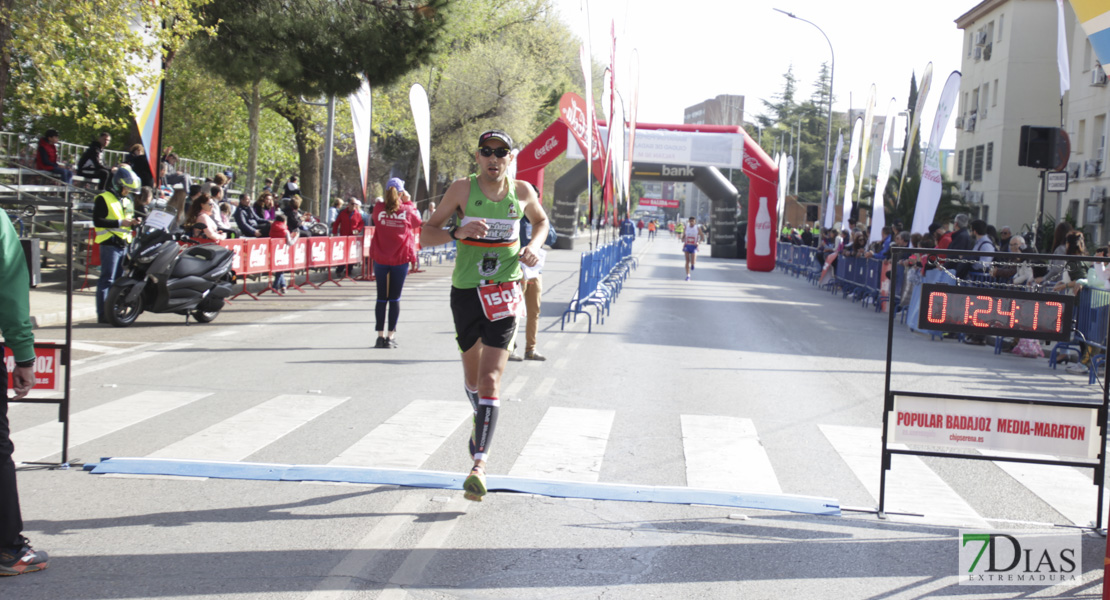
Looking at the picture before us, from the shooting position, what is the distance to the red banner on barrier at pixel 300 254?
1961 centimetres

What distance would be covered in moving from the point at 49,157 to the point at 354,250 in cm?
667

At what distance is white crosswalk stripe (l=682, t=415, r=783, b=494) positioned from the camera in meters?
6.09

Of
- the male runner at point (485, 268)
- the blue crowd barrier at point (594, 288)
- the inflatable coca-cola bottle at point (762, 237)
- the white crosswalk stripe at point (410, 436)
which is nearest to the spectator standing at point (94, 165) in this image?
the blue crowd barrier at point (594, 288)

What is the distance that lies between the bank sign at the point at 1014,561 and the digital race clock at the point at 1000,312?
103cm

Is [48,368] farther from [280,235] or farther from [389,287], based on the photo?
[280,235]

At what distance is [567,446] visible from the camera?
693 centimetres

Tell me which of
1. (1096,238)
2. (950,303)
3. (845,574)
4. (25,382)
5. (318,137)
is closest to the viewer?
(25,382)

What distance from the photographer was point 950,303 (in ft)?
17.6

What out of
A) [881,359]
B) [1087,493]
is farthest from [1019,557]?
[881,359]

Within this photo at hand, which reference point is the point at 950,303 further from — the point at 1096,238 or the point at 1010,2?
the point at 1010,2

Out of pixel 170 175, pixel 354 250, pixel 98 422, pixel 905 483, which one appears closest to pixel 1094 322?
pixel 905 483

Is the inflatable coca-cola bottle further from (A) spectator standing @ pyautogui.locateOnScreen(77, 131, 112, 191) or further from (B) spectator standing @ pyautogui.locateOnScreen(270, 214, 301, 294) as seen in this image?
(A) spectator standing @ pyautogui.locateOnScreen(77, 131, 112, 191)

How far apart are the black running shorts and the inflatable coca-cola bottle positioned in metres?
31.6

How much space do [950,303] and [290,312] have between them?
11989 millimetres
